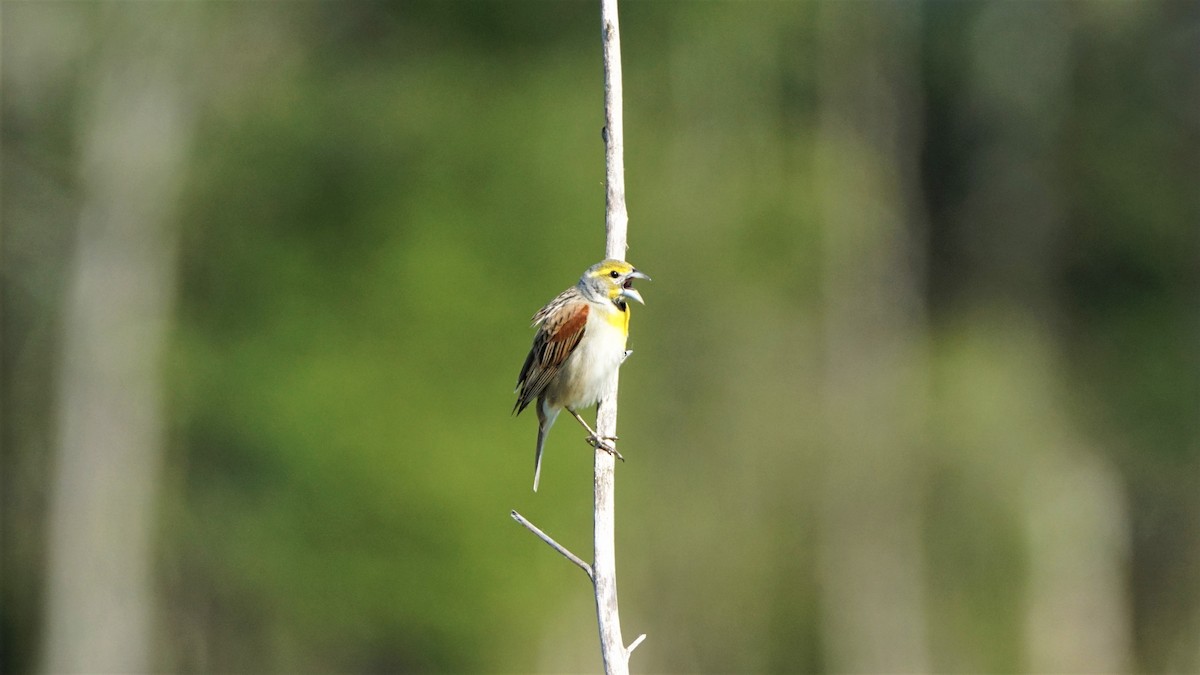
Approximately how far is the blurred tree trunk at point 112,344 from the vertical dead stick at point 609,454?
1591 cm

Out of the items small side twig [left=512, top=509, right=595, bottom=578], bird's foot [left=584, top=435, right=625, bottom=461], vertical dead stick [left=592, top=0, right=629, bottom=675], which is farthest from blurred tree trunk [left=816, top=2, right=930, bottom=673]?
small side twig [left=512, top=509, right=595, bottom=578]

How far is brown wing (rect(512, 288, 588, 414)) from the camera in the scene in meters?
6.55

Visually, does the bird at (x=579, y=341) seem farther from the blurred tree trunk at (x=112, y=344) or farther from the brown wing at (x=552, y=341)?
the blurred tree trunk at (x=112, y=344)

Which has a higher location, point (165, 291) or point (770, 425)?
point (165, 291)

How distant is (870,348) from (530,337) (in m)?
8.75

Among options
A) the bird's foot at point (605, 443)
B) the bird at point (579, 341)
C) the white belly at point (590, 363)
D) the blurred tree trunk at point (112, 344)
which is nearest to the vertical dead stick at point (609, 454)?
the bird's foot at point (605, 443)

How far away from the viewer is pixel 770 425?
Answer: 917 inches

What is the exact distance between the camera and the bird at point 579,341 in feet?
20.8

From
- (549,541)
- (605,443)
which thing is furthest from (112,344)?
(549,541)

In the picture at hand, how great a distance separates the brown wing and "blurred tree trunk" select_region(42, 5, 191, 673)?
1433 centimetres

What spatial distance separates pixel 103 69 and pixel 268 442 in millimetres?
5765

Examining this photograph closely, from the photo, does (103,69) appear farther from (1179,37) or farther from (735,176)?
(1179,37)

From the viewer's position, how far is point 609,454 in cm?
531

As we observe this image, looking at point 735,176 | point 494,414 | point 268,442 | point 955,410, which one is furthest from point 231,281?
point 955,410
